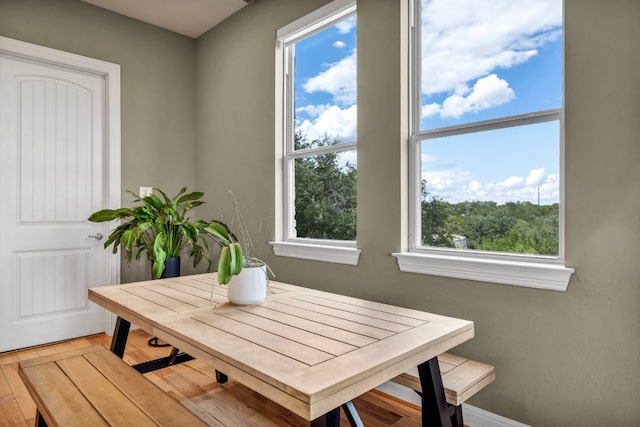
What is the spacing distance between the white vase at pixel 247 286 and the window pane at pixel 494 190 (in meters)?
1.08

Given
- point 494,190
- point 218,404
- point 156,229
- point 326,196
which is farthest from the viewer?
point 156,229

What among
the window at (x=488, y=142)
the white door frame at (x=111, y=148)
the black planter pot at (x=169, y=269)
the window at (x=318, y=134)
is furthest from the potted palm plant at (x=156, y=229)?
the window at (x=488, y=142)

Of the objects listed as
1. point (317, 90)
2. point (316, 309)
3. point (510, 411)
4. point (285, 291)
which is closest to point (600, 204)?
point (510, 411)

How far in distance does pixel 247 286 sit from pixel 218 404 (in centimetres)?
99

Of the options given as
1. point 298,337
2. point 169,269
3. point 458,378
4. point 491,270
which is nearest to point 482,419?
point 458,378

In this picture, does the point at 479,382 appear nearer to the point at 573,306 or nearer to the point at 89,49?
the point at 573,306

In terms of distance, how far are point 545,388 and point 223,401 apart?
5.49 feet

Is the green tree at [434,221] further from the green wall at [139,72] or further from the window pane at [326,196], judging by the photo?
the green wall at [139,72]

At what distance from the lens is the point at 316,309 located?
1724 mm

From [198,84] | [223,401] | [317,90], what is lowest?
[223,401]

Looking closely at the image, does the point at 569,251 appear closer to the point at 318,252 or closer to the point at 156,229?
the point at 318,252

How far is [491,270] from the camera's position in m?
1.98

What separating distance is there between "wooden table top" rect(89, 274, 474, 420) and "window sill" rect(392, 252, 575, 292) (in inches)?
21.7

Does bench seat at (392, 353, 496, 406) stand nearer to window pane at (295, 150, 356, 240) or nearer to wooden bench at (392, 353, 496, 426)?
wooden bench at (392, 353, 496, 426)
